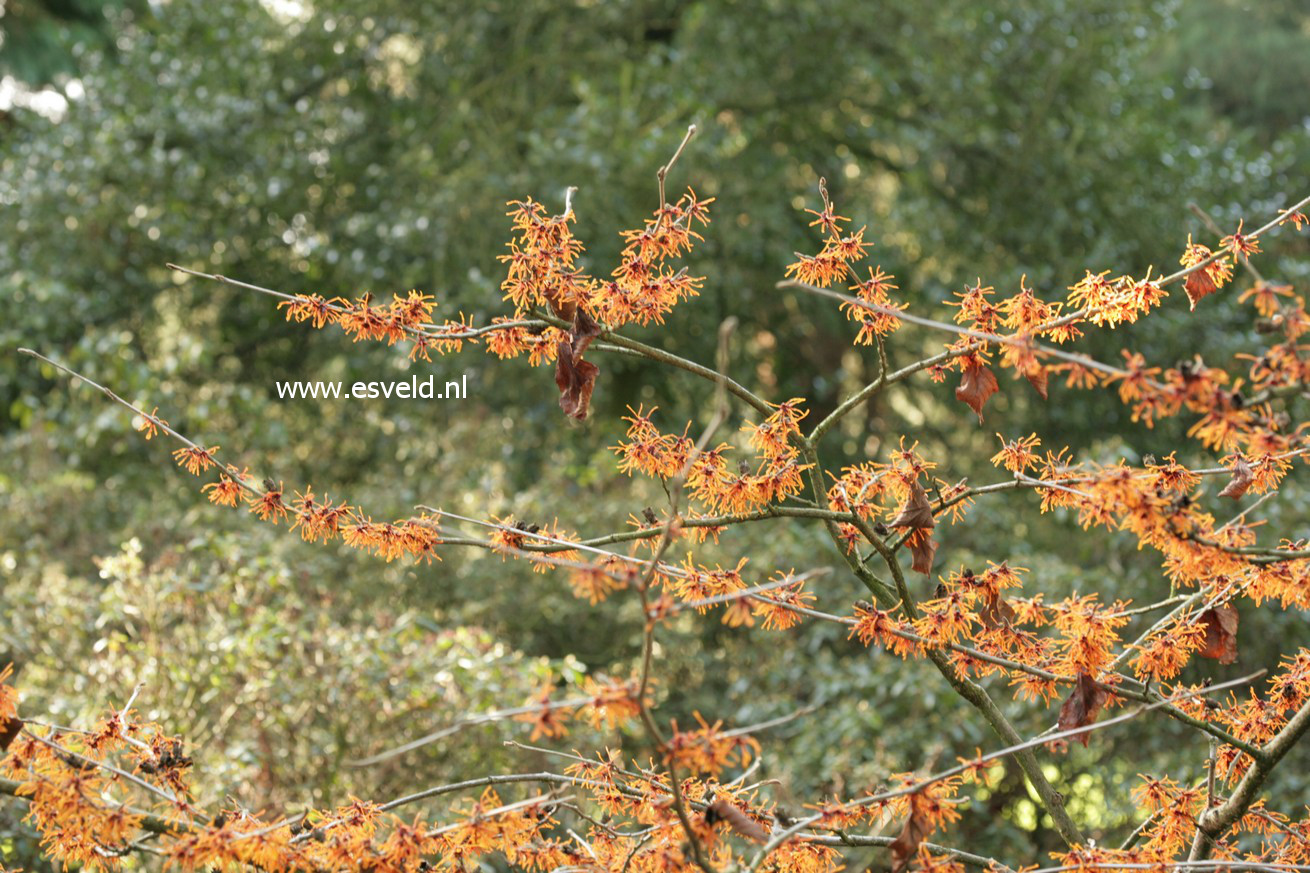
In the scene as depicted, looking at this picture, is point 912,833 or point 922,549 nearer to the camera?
point 912,833

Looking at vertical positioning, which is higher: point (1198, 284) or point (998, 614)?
point (1198, 284)

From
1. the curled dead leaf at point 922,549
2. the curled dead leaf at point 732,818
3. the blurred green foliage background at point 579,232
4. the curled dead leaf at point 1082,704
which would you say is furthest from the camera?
the blurred green foliage background at point 579,232

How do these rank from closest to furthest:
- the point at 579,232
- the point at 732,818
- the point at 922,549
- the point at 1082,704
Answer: the point at 732,818, the point at 1082,704, the point at 922,549, the point at 579,232

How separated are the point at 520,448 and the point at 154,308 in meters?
2.36

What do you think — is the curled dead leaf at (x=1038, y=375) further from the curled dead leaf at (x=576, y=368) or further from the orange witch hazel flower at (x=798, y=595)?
the curled dead leaf at (x=576, y=368)

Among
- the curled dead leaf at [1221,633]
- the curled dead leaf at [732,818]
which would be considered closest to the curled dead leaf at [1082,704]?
the curled dead leaf at [1221,633]

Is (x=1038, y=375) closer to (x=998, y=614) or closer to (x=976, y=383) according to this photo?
(x=976, y=383)

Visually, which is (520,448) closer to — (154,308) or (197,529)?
(197,529)

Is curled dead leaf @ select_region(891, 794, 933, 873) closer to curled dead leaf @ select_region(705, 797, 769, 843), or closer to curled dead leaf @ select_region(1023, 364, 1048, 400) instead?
curled dead leaf @ select_region(705, 797, 769, 843)

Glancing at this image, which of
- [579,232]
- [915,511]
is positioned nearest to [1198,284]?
[915,511]

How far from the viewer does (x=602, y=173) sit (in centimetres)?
548

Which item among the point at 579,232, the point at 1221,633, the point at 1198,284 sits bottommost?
the point at 1221,633

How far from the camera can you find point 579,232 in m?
5.51

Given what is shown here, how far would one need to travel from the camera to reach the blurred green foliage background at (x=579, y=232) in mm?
4664
